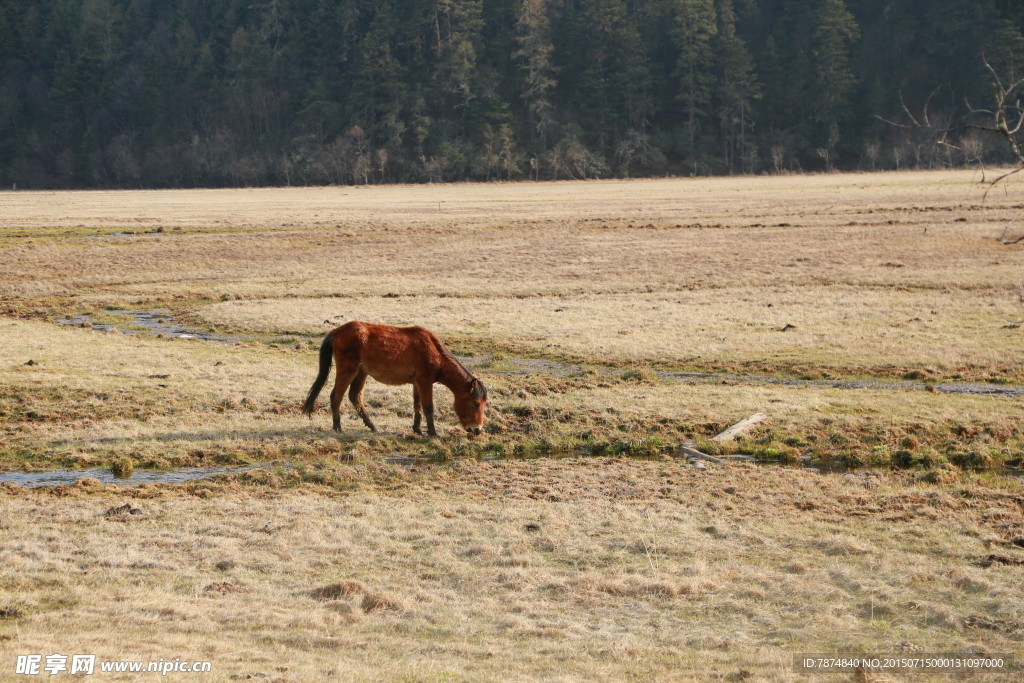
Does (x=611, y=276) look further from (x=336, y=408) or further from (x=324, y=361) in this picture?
(x=324, y=361)

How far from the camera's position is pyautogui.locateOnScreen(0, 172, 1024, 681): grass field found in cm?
696

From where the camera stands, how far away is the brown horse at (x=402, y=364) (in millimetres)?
12664

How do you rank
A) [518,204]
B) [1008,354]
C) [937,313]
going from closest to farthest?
[1008,354], [937,313], [518,204]

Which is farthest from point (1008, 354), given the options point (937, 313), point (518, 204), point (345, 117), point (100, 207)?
point (345, 117)

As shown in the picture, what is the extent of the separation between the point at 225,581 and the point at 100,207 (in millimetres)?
65938

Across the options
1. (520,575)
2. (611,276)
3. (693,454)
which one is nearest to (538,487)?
(693,454)

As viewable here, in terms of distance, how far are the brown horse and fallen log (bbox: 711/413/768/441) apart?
335cm

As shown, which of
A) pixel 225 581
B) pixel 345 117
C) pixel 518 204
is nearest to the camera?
pixel 225 581

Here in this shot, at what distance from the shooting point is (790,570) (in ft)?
26.7

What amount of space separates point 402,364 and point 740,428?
190 inches

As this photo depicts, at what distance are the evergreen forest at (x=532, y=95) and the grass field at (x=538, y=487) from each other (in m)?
83.3

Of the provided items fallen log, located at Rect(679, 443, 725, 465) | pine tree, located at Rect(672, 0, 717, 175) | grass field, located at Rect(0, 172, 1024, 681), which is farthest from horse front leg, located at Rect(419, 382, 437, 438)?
pine tree, located at Rect(672, 0, 717, 175)

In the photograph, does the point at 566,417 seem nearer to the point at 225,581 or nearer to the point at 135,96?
the point at 225,581

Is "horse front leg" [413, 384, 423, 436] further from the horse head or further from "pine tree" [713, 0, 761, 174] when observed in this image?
"pine tree" [713, 0, 761, 174]
